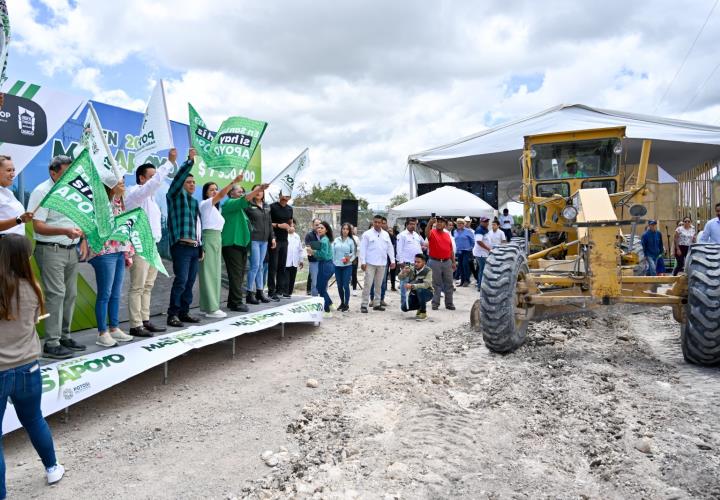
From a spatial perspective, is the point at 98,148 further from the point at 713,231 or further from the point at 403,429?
the point at 713,231

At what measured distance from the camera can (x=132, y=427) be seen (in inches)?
160

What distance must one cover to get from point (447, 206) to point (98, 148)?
10463 mm

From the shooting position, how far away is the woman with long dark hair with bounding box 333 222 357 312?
8.89 metres

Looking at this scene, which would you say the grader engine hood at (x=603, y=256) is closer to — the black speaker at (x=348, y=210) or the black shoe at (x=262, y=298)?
the black shoe at (x=262, y=298)

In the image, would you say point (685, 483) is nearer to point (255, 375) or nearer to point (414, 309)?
point (255, 375)

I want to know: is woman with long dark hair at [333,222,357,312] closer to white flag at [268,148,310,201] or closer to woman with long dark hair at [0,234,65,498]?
white flag at [268,148,310,201]

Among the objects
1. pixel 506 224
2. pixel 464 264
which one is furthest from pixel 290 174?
pixel 506 224

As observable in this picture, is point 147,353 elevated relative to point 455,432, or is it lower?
elevated

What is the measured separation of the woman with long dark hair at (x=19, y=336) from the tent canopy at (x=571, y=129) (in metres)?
13.3

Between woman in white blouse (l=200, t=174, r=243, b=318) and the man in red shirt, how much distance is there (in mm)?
4375

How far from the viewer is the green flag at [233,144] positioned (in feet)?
18.3

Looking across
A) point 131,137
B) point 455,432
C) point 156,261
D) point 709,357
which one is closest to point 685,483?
point 455,432

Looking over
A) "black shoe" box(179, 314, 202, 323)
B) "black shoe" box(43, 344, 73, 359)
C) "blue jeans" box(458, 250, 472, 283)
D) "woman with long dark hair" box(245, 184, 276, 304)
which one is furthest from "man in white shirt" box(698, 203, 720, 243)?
"black shoe" box(43, 344, 73, 359)

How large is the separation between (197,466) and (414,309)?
6151 millimetres
